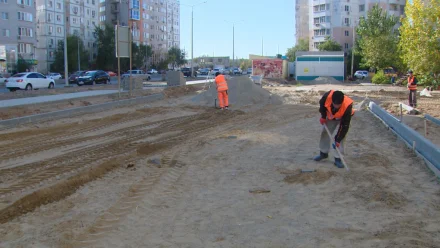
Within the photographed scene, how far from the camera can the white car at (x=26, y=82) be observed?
31.0m

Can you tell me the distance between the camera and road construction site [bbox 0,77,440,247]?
15.9 ft

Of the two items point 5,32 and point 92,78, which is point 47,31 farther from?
point 92,78

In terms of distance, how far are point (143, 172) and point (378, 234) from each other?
4.38 metres

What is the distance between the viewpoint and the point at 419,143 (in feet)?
28.7

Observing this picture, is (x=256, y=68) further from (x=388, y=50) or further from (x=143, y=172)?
(x=143, y=172)

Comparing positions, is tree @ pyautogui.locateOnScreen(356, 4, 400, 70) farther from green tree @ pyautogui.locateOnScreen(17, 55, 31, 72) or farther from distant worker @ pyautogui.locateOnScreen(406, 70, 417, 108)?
green tree @ pyautogui.locateOnScreen(17, 55, 31, 72)

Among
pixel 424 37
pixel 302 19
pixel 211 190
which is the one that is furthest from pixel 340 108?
pixel 302 19

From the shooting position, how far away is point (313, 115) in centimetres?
1625

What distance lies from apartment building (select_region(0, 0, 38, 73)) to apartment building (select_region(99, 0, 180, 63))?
27.1 metres

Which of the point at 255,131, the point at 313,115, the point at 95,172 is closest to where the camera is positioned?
the point at 95,172

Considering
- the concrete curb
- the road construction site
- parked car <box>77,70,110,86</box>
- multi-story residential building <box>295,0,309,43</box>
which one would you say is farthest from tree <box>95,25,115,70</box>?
the road construction site

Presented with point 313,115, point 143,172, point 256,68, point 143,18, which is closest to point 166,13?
point 143,18

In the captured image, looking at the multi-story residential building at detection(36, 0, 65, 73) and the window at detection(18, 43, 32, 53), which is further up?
the multi-story residential building at detection(36, 0, 65, 73)

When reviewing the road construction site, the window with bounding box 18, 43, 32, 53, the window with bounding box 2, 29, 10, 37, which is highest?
the window with bounding box 2, 29, 10, 37
